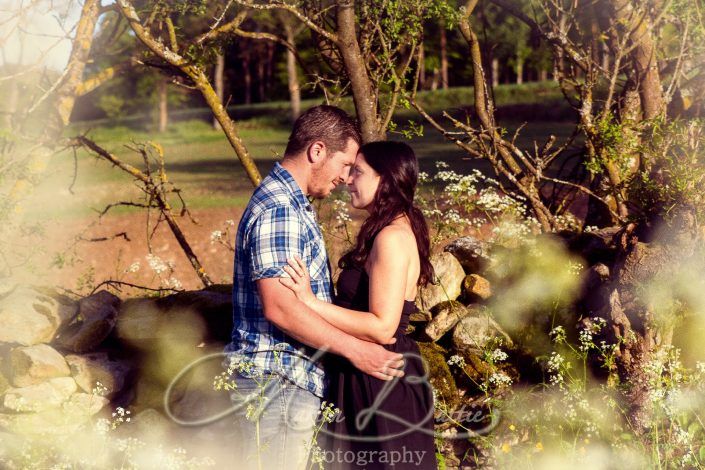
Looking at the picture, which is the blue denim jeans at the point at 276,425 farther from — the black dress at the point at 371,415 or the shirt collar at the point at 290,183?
the shirt collar at the point at 290,183

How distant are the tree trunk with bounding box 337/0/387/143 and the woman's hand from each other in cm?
263

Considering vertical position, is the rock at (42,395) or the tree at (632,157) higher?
the tree at (632,157)

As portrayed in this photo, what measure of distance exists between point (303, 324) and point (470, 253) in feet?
8.78

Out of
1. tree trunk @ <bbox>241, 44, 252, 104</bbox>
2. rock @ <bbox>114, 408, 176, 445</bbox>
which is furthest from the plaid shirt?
tree trunk @ <bbox>241, 44, 252, 104</bbox>

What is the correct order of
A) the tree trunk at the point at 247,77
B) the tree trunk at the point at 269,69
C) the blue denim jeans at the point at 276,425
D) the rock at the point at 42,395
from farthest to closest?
the tree trunk at the point at 247,77
the tree trunk at the point at 269,69
the rock at the point at 42,395
the blue denim jeans at the point at 276,425

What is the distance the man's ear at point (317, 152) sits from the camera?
3557 millimetres

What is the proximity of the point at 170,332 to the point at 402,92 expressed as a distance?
8.15 feet

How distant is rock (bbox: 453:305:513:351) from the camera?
16.5 ft

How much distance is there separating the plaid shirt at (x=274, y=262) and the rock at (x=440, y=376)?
1.38 metres

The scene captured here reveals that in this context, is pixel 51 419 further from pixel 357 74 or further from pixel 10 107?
pixel 10 107

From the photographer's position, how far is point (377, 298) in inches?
131

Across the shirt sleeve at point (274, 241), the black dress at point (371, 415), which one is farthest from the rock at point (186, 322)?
the shirt sleeve at point (274, 241)

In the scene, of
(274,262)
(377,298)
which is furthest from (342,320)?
(274,262)

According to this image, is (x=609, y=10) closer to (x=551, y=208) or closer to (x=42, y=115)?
(x=551, y=208)
